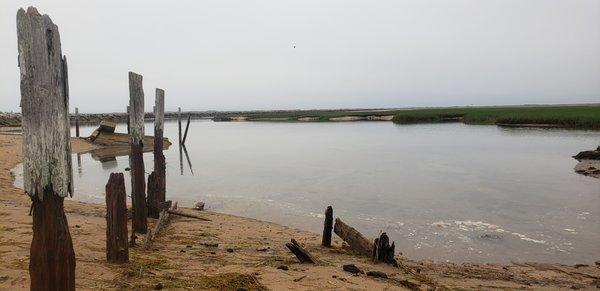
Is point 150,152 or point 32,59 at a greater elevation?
point 32,59

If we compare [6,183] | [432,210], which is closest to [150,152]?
[6,183]

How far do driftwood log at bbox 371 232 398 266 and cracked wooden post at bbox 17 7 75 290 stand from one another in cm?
496

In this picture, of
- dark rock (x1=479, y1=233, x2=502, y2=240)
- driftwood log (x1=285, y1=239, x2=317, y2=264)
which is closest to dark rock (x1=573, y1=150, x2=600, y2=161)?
dark rock (x1=479, y1=233, x2=502, y2=240)

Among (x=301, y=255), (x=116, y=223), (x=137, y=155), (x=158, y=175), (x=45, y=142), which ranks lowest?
(x=301, y=255)

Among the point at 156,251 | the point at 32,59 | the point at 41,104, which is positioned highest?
the point at 32,59

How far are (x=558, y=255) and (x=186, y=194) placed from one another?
12.0 metres

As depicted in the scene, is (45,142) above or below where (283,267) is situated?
above

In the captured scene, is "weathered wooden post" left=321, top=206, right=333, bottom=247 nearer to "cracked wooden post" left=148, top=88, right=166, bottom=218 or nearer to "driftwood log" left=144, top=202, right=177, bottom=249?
"driftwood log" left=144, top=202, right=177, bottom=249

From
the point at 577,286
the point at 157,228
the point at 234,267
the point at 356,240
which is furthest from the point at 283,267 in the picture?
the point at 577,286

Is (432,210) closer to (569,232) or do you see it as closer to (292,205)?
(569,232)

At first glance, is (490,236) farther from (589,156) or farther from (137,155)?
(589,156)

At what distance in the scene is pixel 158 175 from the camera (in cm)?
1045

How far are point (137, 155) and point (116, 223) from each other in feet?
10.2

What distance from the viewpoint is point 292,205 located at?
13.2 meters
